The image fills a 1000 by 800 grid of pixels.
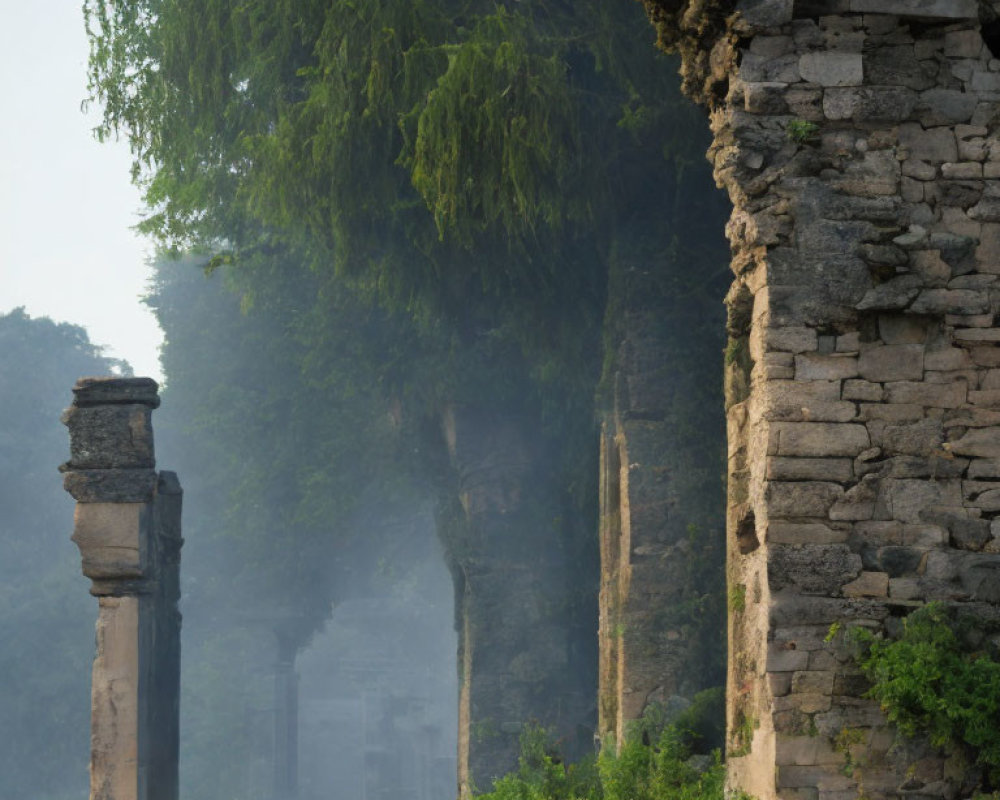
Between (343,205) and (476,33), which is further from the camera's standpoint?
(343,205)

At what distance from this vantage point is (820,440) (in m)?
7.28

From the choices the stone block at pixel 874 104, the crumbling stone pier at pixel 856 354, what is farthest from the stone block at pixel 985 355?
the stone block at pixel 874 104

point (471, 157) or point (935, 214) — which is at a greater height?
point (471, 157)

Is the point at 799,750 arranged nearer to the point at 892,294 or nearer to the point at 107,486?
the point at 892,294

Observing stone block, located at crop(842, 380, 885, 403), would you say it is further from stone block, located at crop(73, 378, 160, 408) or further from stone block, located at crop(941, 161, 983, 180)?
stone block, located at crop(73, 378, 160, 408)

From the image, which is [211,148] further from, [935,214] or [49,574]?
[49,574]

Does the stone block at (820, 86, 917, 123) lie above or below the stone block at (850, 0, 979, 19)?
below

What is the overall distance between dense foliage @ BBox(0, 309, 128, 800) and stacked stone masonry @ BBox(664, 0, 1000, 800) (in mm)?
30289

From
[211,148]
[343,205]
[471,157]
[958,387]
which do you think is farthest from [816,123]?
[211,148]

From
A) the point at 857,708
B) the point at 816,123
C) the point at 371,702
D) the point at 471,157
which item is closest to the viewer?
the point at 857,708

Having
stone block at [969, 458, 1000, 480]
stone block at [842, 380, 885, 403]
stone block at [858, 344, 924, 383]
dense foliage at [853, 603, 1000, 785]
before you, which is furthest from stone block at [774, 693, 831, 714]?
stone block at [858, 344, 924, 383]

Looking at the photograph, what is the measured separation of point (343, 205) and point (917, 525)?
782 centimetres

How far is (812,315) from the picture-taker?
7.38m

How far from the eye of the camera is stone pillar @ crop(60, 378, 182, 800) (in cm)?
1274
